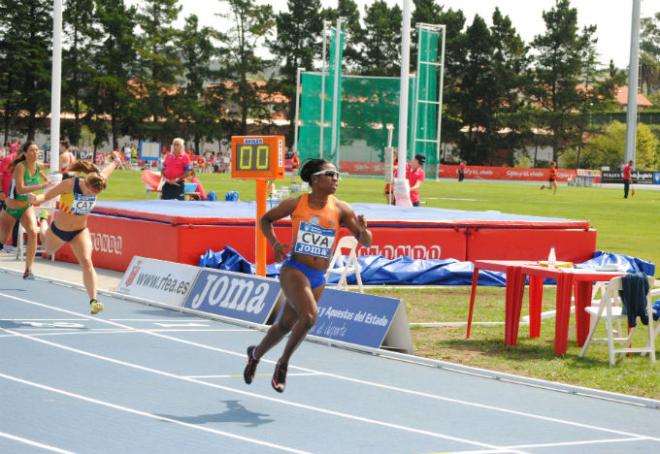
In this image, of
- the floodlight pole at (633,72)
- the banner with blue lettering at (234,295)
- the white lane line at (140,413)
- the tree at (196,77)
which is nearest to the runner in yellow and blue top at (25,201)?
the banner with blue lettering at (234,295)

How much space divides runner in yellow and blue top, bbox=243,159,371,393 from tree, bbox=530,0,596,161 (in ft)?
299

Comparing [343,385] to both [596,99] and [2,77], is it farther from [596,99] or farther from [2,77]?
[596,99]

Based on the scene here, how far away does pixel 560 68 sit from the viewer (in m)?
98.6

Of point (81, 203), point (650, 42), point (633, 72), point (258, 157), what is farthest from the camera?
point (650, 42)

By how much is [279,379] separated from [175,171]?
14828 millimetres

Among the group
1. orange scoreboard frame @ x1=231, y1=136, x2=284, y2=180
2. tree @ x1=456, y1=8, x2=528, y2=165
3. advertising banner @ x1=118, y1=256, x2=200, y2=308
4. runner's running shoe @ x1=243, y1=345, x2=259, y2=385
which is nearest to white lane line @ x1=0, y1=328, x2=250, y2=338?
advertising banner @ x1=118, y1=256, x2=200, y2=308

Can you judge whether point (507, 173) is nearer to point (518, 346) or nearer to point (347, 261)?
point (347, 261)

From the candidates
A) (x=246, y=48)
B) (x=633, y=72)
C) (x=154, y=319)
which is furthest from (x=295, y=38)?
(x=154, y=319)

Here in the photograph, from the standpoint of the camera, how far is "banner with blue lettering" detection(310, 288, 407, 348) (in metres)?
11.9

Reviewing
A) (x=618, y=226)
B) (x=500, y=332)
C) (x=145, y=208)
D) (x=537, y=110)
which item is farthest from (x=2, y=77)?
(x=500, y=332)

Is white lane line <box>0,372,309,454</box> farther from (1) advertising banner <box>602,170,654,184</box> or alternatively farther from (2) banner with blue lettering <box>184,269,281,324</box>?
(1) advertising banner <box>602,170,654,184</box>

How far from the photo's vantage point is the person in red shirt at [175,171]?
74.3 ft

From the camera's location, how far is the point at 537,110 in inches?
3883

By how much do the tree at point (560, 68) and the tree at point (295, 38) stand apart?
1774 cm
